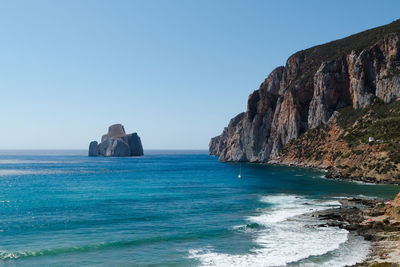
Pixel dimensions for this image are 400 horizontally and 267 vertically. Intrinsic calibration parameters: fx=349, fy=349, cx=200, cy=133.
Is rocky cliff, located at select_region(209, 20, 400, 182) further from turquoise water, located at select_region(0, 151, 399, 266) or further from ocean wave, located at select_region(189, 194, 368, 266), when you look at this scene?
ocean wave, located at select_region(189, 194, 368, 266)

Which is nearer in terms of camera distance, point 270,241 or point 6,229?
point 270,241

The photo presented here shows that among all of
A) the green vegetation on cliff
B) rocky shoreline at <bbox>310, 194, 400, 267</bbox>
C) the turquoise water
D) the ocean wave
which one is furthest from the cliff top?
the ocean wave

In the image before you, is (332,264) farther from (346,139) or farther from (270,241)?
(346,139)

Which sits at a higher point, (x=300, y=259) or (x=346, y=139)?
(x=346, y=139)

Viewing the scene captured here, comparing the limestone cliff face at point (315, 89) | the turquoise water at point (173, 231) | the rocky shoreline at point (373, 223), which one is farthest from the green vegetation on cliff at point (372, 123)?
the rocky shoreline at point (373, 223)

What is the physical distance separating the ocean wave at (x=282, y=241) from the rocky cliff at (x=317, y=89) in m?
98.3

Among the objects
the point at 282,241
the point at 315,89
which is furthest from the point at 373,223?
the point at 315,89

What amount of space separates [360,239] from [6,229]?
37.9m

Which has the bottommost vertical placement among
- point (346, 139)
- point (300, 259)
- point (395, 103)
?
point (300, 259)

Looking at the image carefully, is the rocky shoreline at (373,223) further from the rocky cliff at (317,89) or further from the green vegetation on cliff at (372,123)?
the rocky cliff at (317,89)

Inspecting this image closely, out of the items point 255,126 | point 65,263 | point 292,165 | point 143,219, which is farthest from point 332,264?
point 255,126

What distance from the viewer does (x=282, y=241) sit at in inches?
1341

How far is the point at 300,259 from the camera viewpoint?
2891cm

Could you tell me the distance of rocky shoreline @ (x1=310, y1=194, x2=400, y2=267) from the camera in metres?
27.9
